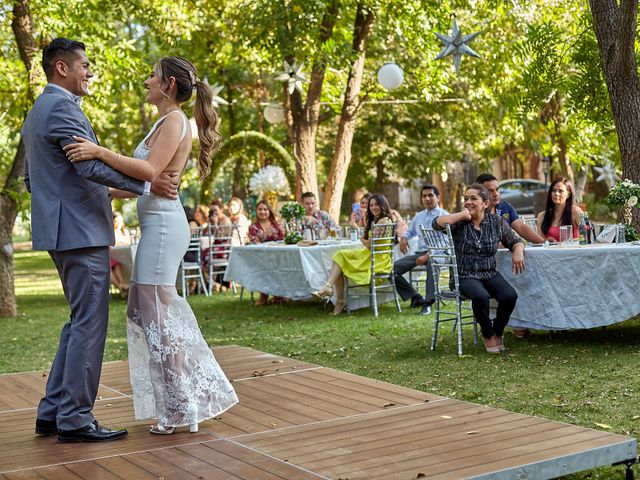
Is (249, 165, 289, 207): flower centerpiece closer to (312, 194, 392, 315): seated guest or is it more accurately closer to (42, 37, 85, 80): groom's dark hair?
(312, 194, 392, 315): seated guest

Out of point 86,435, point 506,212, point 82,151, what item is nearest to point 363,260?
point 506,212

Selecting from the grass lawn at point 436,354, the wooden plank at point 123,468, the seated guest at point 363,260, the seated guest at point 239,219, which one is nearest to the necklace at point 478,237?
the grass lawn at point 436,354

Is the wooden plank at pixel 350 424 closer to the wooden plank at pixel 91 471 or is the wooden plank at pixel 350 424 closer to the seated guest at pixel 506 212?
the wooden plank at pixel 91 471

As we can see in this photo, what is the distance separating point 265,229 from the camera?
1433cm

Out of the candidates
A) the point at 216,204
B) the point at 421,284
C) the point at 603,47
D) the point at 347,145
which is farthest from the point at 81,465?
the point at 347,145

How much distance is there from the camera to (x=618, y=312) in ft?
26.8

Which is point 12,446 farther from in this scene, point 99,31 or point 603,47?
point 99,31

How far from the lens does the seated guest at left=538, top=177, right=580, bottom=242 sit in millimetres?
9383

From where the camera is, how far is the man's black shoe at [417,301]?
12.4 meters

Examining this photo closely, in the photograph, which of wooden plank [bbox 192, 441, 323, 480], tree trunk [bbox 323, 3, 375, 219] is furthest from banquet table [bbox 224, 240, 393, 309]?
wooden plank [bbox 192, 441, 323, 480]

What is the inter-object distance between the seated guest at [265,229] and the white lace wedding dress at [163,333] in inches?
346

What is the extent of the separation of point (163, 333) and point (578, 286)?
4.35 meters

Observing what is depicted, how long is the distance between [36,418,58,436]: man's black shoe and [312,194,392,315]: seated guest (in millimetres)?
6969

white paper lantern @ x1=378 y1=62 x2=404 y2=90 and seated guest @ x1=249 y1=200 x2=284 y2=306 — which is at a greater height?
white paper lantern @ x1=378 y1=62 x2=404 y2=90
